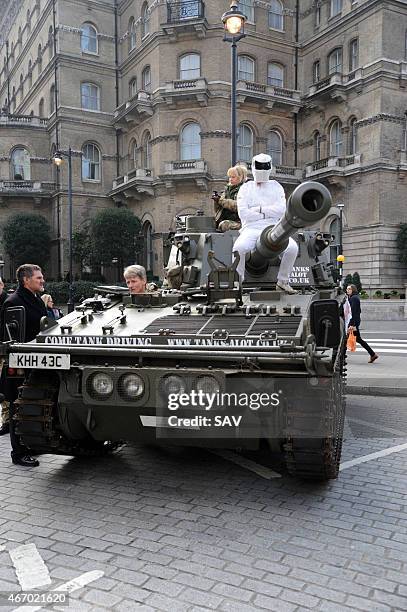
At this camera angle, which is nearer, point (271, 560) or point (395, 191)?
point (271, 560)

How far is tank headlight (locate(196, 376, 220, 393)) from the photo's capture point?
428 centimetres

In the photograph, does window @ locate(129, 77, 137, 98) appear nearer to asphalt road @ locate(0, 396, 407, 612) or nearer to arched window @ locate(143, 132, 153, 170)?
arched window @ locate(143, 132, 153, 170)

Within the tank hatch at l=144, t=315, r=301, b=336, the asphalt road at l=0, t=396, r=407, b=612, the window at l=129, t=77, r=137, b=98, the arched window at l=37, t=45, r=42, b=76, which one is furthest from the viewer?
the arched window at l=37, t=45, r=42, b=76

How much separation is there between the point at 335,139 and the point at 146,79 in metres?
11.8

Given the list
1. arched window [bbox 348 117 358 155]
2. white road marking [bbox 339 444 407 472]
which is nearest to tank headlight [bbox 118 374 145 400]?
white road marking [bbox 339 444 407 472]

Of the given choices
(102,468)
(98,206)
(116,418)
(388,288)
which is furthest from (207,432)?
(98,206)

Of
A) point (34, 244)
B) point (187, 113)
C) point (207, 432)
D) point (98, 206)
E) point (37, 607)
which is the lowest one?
point (37, 607)

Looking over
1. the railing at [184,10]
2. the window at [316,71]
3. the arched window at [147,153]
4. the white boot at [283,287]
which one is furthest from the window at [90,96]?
the white boot at [283,287]

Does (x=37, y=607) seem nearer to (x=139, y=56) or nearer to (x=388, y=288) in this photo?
(x=388, y=288)

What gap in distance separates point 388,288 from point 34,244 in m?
20.5

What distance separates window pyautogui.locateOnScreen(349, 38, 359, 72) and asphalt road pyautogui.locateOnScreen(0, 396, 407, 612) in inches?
1192

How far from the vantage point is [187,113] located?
104ft

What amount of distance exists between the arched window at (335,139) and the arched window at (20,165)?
19.7 metres

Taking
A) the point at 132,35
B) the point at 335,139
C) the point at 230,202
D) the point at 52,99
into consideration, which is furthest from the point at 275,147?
the point at 230,202
